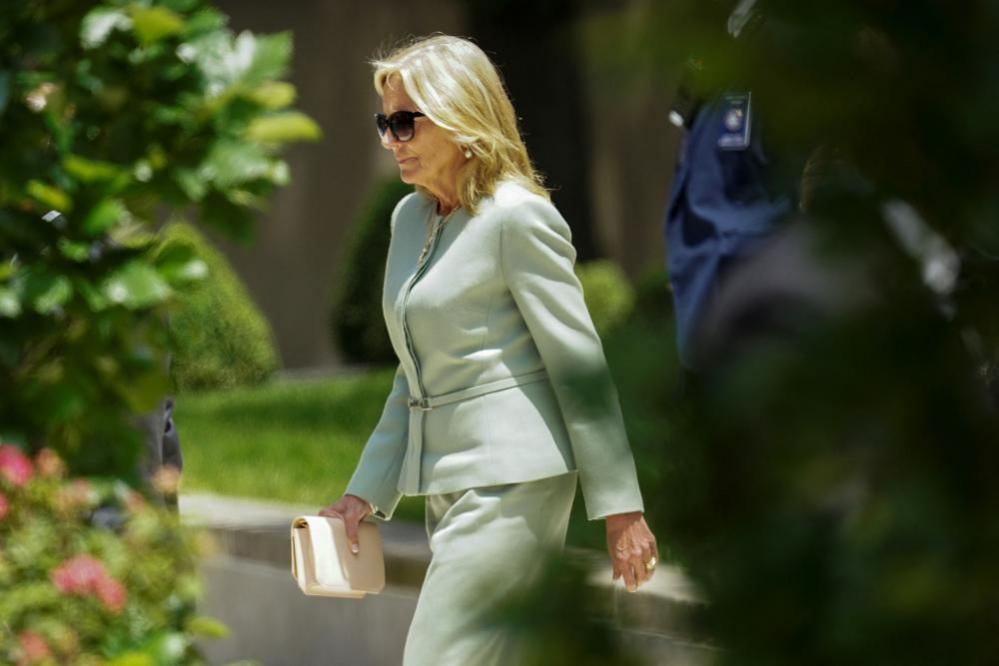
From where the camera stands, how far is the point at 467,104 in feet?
12.8

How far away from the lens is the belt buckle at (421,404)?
3.89 m

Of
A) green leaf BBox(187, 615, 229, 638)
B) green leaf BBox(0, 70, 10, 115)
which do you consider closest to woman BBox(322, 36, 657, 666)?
green leaf BBox(187, 615, 229, 638)

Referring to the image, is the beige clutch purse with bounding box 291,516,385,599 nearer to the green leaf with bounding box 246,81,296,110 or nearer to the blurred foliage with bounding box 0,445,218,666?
the blurred foliage with bounding box 0,445,218,666

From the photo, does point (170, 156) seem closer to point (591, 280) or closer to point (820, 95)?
point (820, 95)

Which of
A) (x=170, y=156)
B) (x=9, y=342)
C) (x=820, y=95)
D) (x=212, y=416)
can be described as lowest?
(x=212, y=416)

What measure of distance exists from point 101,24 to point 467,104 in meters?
0.92

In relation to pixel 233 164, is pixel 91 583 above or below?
below

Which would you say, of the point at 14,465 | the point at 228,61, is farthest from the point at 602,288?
the point at 228,61

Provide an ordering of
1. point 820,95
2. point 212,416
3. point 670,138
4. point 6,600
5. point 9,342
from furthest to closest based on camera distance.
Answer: point 670,138 < point 212,416 < point 6,600 < point 9,342 < point 820,95

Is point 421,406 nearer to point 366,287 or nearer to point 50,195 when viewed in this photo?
point 50,195

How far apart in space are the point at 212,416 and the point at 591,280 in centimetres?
370

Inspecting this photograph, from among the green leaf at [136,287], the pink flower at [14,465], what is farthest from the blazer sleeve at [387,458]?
the green leaf at [136,287]

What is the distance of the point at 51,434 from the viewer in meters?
3.43

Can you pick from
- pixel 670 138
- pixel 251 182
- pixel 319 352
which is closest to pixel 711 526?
pixel 251 182
